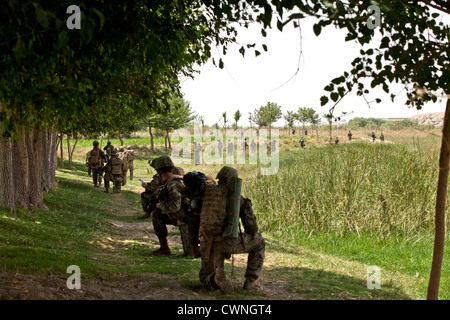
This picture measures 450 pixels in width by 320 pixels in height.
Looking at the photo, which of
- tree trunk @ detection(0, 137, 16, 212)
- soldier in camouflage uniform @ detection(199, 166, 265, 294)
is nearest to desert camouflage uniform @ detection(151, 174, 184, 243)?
soldier in camouflage uniform @ detection(199, 166, 265, 294)

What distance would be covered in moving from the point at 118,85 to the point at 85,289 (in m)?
2.59

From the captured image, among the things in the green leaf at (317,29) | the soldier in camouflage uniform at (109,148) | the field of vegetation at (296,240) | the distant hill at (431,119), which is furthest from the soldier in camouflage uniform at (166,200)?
the soldier in camouflage uniform at (109,148)

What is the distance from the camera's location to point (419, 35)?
5484mm

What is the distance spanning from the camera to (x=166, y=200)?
A: 26.9ft

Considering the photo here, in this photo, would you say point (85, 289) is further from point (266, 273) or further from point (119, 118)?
point (119, 118)

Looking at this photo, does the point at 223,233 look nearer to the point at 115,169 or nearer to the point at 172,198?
the point at 172,198

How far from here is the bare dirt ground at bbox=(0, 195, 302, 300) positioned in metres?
5.60

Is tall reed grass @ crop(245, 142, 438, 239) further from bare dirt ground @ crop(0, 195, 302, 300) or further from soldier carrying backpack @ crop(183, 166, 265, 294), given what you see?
soldier carrying backpack @ crop(183, 166, 265, 294)

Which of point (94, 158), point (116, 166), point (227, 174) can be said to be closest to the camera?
point (227, 174)

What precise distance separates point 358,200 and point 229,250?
6.58 meters

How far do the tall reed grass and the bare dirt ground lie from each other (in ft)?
16.2

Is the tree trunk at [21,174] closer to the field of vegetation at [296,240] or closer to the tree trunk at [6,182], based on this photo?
the field of vegetation at [296,240]

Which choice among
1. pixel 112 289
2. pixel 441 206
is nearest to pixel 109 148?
pixel 112 289
